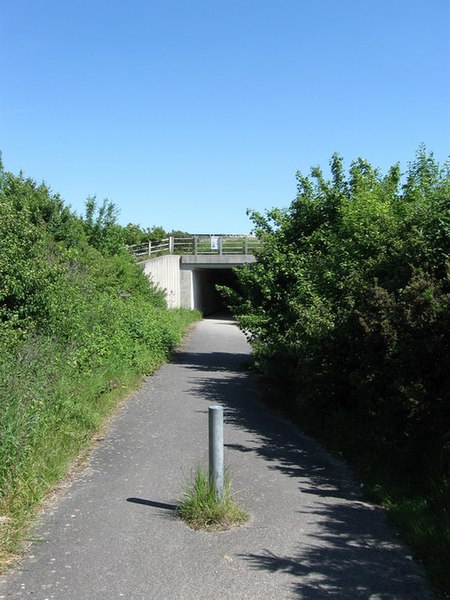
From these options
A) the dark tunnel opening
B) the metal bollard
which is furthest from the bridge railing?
the metal bollard

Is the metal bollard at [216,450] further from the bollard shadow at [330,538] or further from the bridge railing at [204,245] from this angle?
the bridge railing at [204,245]

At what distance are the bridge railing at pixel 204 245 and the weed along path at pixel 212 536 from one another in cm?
2955

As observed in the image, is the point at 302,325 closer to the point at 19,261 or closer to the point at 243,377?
the point at 19,261

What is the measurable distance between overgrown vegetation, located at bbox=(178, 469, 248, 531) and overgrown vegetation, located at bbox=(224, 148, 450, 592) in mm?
1375

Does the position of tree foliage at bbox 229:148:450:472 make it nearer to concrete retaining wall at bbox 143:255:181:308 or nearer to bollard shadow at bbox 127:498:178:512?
bollard shadow at bbox 127:498:178:512

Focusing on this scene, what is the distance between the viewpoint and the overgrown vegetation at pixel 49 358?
530 centimetres

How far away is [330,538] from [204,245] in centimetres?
3473

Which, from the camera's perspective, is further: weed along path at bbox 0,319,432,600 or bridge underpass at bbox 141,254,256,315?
bridge underpass at bbox 141,254,256,315

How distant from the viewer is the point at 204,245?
127 feet

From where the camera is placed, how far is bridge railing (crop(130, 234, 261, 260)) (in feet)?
121

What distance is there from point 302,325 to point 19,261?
4703 millimetres

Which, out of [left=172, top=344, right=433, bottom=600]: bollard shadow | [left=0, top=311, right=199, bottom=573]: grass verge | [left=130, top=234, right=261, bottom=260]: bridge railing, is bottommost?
[left=172, top=344, right=433, bottom=600]: bollard shadow

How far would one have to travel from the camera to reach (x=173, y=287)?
35.9 m

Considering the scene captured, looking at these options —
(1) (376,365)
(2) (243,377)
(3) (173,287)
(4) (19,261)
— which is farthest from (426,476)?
(3) (173,287)
